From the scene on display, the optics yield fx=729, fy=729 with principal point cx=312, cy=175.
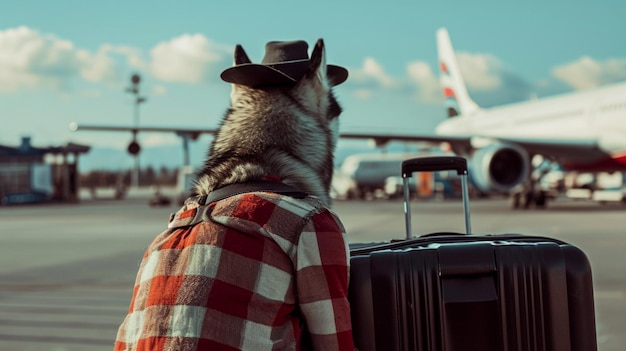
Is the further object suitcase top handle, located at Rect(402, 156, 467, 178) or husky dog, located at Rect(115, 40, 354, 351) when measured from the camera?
suitcase top handle, located at Rect(402, 156, 467, 178)

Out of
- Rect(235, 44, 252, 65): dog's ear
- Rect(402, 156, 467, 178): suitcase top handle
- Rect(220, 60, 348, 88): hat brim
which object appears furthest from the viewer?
Rect(402, 156, 467, 178): suitcase top handle

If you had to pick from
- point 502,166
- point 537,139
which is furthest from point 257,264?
point 537,139

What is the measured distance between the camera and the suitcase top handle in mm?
2646

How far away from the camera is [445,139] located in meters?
20.2

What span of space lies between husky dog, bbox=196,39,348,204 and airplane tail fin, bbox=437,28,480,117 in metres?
27.8

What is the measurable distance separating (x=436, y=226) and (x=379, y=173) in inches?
1152

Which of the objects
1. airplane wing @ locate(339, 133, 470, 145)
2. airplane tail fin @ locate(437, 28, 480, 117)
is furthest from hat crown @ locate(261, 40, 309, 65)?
airplane tail fin @ locate(437, 28, 480, 117)

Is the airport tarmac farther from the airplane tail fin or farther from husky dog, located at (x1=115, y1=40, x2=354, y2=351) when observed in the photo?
the airplane tail fin

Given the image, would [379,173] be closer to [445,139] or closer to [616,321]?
[445,139]

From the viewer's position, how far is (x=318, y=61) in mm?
1886

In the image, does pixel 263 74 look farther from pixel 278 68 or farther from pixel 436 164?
pixel 436 164

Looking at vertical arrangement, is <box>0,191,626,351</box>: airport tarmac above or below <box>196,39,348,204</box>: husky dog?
below

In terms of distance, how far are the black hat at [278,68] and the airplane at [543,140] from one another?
15.4 m

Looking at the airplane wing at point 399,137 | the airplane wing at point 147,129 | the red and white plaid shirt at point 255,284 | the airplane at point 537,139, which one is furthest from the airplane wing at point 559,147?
the red and white plaid shirt at point 255,284
